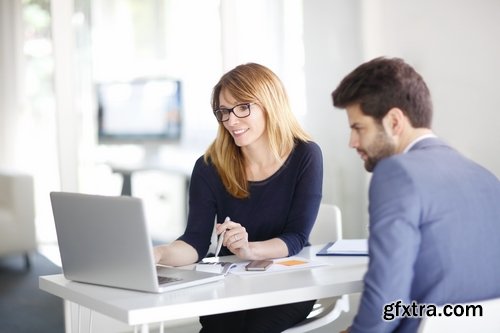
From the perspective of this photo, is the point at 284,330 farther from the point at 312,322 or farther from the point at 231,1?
the point at 231,1

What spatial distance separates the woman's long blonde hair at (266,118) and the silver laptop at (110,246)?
0.64 metres

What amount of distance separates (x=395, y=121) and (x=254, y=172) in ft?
3.14

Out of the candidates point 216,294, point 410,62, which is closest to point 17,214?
point 216,294

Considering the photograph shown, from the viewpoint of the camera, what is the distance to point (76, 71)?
411cm

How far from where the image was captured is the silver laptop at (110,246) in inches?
78.0

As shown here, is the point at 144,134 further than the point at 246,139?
Yes

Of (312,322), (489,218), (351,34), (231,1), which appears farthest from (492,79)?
(489,218)

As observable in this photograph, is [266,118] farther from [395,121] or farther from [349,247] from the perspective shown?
[395,121]

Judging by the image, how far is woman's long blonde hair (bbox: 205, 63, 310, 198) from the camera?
2.83 m

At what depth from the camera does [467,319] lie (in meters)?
1.70

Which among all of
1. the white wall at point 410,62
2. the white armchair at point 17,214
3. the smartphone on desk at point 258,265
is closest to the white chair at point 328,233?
the smartphone on desk at point 258,265

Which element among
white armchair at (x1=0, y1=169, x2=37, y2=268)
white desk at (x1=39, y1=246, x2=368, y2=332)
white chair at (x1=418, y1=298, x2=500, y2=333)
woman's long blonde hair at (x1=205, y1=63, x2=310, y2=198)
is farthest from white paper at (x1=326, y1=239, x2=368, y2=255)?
white armchair at (x1=0, y1=169, x2=37, y2=268)

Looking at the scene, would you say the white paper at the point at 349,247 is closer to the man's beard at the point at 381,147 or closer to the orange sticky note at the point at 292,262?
the orange sticky note at the point at 292,262

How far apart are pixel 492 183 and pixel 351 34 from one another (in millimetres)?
3154
